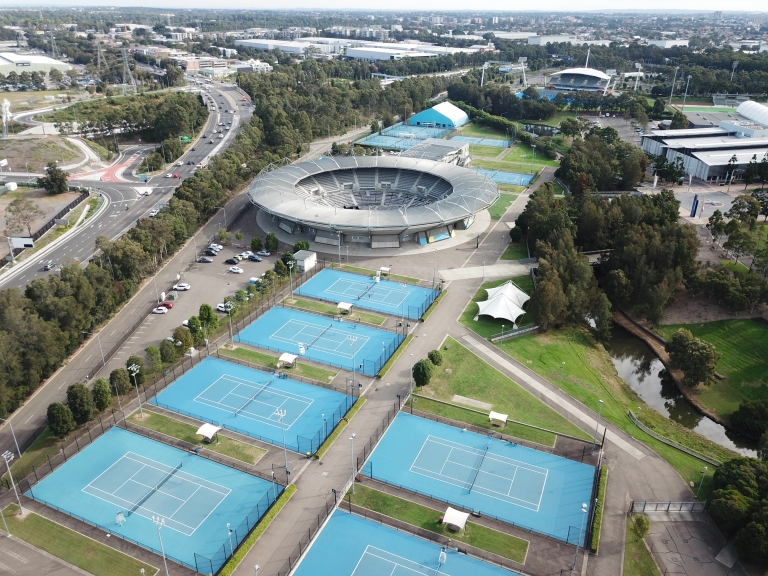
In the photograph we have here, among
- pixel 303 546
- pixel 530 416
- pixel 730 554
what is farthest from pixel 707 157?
pixel 303 546

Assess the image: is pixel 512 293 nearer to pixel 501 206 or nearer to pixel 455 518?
pixel 455 518

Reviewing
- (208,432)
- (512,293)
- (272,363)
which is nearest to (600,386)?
(512,293)

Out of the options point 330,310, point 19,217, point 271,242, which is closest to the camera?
point 330,310

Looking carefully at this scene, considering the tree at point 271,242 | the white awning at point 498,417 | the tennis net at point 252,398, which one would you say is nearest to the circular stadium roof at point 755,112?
the tree at point 271,242

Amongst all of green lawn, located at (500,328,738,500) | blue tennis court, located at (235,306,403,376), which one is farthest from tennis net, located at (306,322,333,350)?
green lawn, located at (500,328,738,500)

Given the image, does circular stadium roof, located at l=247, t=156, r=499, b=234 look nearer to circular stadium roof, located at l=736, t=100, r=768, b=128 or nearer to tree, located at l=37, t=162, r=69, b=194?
tree, located at l=37, t=162, r=69, b=194
